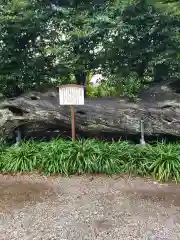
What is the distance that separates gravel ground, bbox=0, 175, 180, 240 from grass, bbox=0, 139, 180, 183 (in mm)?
189

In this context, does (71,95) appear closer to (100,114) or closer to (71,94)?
(71,94)

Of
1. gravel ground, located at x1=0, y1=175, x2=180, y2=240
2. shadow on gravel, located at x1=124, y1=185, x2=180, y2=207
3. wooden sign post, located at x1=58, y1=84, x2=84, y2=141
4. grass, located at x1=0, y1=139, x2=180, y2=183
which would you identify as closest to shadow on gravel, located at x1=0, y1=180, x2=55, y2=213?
gravel ground, located at x1=0, y1=175, x2=180, y2=240

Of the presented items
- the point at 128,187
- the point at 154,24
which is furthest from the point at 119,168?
the point at 154,24

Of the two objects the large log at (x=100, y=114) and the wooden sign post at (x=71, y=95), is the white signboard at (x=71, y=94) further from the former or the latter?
the large log at (x=100, y=114)

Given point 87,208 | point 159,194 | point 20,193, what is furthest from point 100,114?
point 87,208

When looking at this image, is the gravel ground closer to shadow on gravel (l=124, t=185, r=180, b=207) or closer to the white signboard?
shadow on gravel (l=124, t=185, r=180, b=207)

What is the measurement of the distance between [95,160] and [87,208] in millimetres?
1335

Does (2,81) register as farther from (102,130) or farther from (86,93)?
(102,130)

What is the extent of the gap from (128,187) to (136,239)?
1.53 m

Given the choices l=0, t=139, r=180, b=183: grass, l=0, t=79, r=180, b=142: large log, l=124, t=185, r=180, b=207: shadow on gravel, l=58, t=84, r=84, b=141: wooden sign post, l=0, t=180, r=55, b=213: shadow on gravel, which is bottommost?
l=0, t=180, r=55, b=213: shadow on gravel

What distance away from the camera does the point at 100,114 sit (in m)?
6.39

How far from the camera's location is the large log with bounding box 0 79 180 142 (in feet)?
20.5

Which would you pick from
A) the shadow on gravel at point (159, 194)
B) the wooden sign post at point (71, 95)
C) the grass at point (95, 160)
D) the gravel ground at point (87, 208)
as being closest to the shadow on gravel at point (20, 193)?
the gravel ground at point (87, 208)

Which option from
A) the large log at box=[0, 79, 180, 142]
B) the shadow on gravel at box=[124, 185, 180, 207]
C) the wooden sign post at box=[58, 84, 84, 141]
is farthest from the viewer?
the large log at box=[0, 79, 180, 142]
